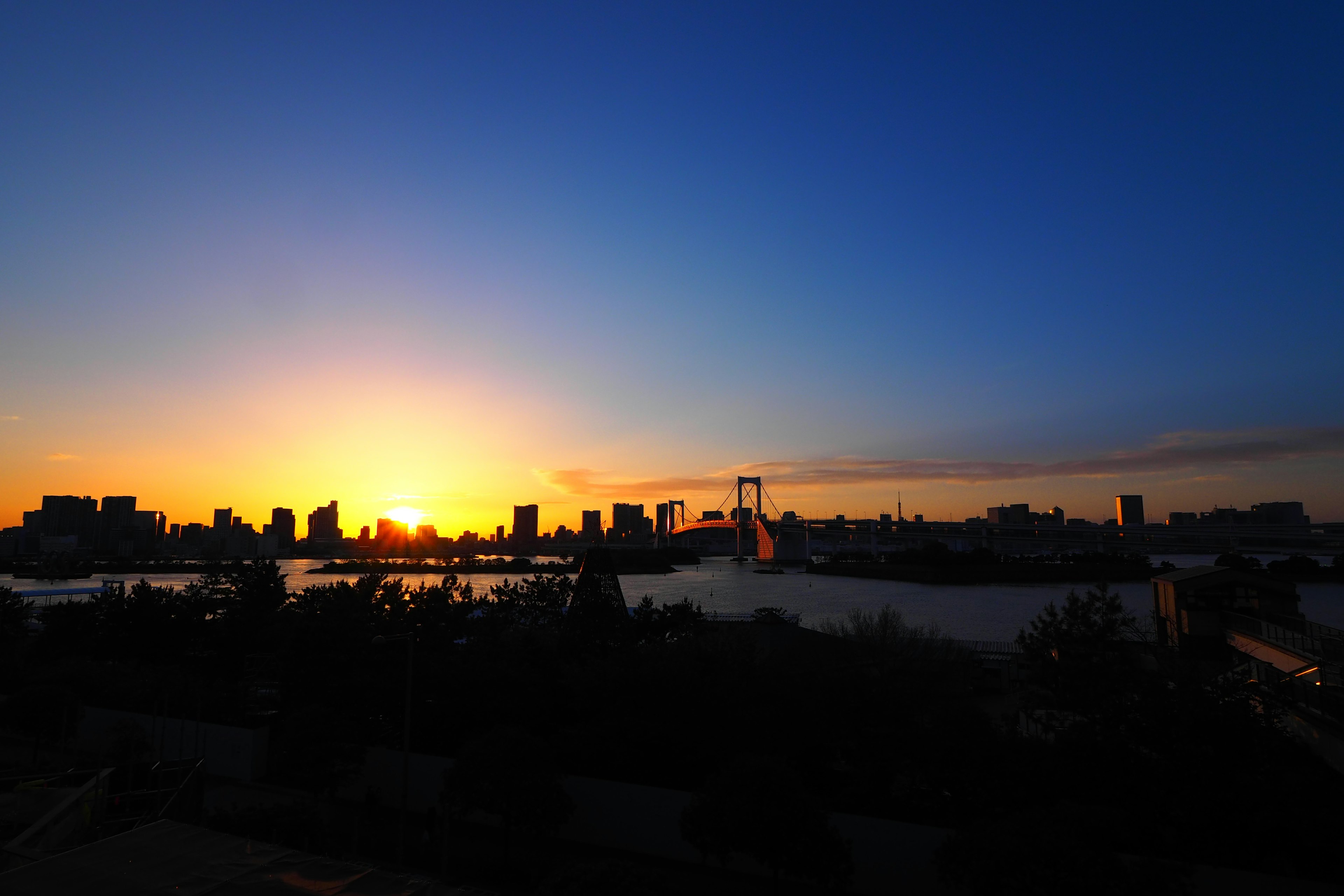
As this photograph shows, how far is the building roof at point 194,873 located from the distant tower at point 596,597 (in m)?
7.98

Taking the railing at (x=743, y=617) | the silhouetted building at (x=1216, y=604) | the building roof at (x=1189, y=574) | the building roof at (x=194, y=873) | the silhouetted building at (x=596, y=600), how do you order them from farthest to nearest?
the railing at (x=743, y=617), the building roof at (x=1189, y=574), the silhouetted building at (x=1216, y=604), the silhouetted building at (x=596, y=600), the building roof at (x=194, y=873)

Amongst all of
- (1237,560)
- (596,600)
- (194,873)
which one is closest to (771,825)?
(194,873)

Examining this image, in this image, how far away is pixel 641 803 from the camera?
7.62 m

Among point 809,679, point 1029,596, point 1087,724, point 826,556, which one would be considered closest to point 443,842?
point 809,679

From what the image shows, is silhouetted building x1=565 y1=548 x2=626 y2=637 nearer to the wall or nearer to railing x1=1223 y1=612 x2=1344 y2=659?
the wall

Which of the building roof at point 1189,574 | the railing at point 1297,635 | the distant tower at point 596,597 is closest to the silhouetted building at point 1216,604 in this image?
the building roof at point 1189,574

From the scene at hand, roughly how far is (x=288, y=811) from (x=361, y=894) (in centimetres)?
350

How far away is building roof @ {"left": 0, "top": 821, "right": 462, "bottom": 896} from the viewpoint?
10.8 ft

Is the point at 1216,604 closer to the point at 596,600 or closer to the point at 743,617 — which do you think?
the point at 596,600

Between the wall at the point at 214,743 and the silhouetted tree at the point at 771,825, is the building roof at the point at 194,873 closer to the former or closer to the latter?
the silhouetted tree at the point at 771,825

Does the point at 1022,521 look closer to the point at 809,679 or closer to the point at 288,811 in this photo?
the point at 809,679

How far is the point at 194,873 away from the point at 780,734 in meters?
6.41

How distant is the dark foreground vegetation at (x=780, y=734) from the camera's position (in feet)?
19.2

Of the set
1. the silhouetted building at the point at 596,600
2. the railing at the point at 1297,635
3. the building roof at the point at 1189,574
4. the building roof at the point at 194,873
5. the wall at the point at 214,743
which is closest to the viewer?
the building roof at the point at 194,873
